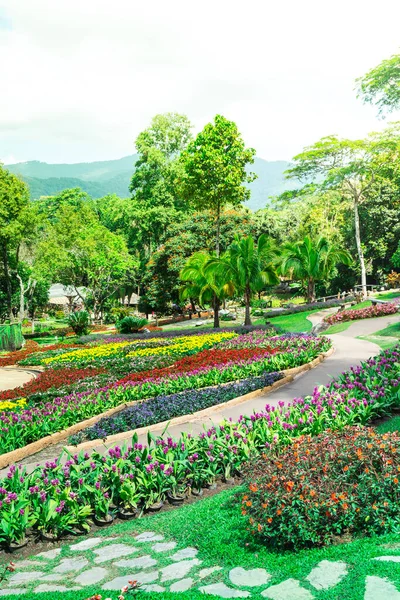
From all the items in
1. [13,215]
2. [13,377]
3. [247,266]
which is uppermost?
[13,215]

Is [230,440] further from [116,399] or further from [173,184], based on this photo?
[173,184]

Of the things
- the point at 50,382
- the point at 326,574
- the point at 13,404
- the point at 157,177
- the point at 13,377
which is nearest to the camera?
the point at 326,574

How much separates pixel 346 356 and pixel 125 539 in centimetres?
953

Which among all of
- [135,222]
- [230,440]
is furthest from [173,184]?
[230,440]

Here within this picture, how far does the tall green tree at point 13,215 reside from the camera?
106 ft

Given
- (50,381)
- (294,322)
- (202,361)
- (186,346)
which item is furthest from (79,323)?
(202,361)

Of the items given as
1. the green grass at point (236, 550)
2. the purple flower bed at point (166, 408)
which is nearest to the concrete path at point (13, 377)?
the purple flower bed at point (166, 408)

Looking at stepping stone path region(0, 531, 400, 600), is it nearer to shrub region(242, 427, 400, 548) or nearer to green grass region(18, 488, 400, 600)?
green grass region(18, 488, 400, 600)

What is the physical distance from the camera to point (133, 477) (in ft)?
18.0

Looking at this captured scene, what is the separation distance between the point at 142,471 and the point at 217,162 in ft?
86.2

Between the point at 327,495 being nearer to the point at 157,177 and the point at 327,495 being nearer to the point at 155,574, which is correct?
the point at 155,574

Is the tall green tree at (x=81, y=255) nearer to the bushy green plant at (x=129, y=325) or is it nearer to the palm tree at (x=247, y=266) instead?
the bushy green plant at (x=129, y=325)

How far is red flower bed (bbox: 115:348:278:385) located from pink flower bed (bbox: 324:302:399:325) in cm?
951

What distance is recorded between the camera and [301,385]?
1034 cm
